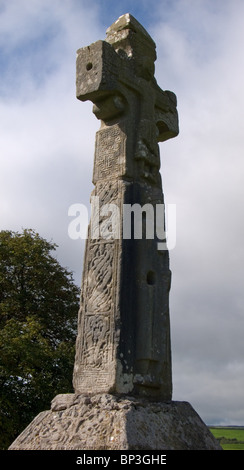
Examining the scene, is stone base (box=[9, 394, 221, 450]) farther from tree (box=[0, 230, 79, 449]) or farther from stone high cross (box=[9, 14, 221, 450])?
Result: tree (box=[0, 230, 79, 449])

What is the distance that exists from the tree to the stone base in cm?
777

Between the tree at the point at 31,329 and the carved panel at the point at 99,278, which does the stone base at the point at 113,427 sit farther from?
the tree at the point at 31,329

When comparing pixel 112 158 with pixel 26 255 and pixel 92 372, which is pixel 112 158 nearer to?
pixel 92 372

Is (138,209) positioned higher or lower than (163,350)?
higher

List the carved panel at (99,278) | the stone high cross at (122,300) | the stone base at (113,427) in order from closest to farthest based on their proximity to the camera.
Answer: the stone base at (113,427), the stone high cross at (122,300), the carved panel at (99,278)

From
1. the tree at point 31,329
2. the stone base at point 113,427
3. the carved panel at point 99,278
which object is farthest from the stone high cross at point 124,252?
the tree at point 31,329

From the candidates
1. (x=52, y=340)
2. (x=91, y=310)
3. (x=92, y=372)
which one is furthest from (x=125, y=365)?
(x=52, y=340)

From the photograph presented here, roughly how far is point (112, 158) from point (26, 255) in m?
10.2

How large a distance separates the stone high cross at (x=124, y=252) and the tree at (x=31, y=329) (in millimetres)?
7645

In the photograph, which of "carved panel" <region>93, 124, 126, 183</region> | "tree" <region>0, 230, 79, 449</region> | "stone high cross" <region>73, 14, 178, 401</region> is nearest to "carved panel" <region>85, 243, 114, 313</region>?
"stone high cross" <region>73, 14, 178, 401</region>

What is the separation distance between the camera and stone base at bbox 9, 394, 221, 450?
15.9 feet

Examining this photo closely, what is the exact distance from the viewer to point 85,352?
5.74m

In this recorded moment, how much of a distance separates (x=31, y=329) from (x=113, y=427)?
9.08m

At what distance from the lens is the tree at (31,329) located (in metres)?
13.0
